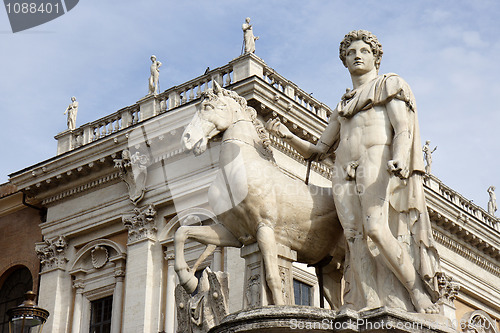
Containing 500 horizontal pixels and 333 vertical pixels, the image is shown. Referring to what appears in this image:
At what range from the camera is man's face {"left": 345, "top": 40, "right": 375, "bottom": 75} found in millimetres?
10711

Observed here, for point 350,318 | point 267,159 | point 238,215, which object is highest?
point 267,159

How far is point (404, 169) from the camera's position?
9.77 meters

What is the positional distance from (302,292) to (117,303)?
5183mm

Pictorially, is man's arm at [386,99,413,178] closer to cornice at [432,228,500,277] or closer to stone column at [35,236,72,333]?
stone column at [35,236,72,333]

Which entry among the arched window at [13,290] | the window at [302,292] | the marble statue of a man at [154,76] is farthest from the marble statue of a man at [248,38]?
the arched window at [13,290]

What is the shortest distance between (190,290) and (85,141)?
17855mm

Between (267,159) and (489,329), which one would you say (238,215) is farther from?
(489,329)

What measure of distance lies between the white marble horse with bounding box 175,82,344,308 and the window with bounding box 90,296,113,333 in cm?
1519

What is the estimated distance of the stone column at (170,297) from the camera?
76.9 feet

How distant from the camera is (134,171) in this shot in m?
25.3

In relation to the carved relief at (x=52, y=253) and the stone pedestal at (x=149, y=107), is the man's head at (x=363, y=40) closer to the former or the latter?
the stone pedestal at (x=149, y=107)

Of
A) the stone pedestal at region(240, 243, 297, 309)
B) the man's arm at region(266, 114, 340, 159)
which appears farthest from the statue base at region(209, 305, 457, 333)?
the man's arm at region(266, 114, 340, 159)

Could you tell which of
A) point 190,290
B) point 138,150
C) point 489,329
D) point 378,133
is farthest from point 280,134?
point 489,329

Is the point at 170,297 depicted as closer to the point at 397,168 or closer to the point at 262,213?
the point at 262,213
